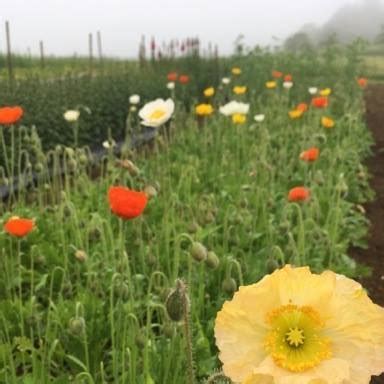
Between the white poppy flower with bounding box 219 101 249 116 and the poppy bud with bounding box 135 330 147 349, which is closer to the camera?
the poppy bud with bounding box 135 330 147 349

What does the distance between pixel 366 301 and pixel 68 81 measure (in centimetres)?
612

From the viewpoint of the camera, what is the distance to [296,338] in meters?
0.89

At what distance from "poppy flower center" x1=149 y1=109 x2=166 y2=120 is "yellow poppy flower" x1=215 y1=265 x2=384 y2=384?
7.51ft

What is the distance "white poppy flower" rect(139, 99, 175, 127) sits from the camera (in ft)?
9.97

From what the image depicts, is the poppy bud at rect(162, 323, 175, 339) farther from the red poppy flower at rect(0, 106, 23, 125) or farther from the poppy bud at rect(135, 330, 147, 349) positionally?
the red poppy flower at rect(0, 106, 23, 125)

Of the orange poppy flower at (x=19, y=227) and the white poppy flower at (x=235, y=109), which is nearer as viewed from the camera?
the orange poppy flower at (x=19, y=227)

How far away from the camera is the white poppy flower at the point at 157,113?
3.04 m

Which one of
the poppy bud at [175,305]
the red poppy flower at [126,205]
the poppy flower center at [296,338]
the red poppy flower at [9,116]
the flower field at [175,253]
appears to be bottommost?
the flower field at [175,253]

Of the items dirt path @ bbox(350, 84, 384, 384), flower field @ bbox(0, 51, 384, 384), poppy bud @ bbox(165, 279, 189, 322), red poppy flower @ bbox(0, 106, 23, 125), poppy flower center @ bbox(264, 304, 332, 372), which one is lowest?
dirt path @ bbox(350, 84, 384, 384)

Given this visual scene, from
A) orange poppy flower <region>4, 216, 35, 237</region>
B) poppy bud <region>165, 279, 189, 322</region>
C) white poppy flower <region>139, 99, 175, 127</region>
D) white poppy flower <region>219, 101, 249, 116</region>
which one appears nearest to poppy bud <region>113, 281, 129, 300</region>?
orange poppy flower <region>4, 216, 35, 237</region>

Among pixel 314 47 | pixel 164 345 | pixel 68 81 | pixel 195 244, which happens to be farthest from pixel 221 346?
pixel 314 47

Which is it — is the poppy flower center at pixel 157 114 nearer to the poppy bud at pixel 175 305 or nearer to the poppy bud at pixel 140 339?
the poppy bud at pixel 140 339

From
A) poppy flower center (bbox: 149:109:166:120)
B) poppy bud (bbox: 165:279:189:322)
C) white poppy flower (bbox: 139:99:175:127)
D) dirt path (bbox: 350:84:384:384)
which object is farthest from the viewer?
dirt path (bbox: 350:84:384:384)

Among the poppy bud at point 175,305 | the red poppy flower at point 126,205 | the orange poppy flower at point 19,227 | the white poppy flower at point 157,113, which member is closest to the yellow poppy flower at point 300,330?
the poppy bud at point 175,305
